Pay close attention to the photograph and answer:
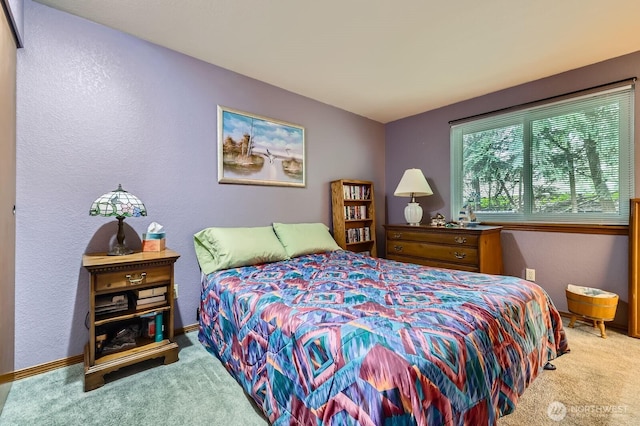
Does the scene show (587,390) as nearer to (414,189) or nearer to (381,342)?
(381,342)

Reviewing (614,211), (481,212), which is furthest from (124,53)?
(614,211)

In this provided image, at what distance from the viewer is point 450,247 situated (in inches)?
111

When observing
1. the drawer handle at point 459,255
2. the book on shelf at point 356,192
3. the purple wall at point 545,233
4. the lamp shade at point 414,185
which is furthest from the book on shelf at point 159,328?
the purple wall at point 545,233

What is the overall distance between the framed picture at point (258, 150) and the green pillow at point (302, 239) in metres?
0.51

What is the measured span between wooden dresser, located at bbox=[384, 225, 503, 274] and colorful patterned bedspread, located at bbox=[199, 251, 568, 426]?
941mm

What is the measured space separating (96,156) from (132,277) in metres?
0.93

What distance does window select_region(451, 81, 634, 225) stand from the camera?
241 centimetres

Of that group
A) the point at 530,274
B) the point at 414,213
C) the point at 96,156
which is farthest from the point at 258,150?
the point at 530,274

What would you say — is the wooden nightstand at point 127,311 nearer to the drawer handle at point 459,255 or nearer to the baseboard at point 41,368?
the baseboard at point 41,368

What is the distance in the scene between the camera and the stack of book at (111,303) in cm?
168

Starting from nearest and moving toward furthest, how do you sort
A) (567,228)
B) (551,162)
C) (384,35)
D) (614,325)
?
(384,35)
(614,325)
(567,228)
(551,162)

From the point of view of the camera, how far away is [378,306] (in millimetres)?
1290

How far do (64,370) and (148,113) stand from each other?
6.13 feet

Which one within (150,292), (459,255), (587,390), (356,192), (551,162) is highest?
(551,162)
